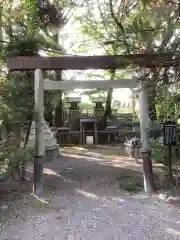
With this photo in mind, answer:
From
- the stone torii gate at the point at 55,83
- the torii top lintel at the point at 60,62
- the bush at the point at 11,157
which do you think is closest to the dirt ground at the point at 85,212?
the stone torii gate at the point at 55,83

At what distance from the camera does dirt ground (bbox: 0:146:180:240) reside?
3928 mm

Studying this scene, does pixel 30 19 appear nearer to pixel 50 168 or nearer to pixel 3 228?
pixel 50 168

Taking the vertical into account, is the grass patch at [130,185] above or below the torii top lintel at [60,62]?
below

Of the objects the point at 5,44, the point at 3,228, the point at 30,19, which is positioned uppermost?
the point at 30,19

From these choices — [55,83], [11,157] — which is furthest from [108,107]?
[11,157]

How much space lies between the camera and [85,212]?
15.6ft

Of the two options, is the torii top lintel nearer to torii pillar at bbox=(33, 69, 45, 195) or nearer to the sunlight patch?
torii pillar at bbox=(33, 69, 45, 195)

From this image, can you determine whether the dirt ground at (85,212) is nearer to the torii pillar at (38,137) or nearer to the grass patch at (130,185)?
the grass patch at (130,185)

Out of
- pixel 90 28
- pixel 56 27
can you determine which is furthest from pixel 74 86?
pixel 90 28

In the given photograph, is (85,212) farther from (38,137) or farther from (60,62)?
(60,62)

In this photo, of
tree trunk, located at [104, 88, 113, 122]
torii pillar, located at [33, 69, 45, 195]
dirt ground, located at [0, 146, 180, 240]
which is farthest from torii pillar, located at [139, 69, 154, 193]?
tree trunk, located at [104, 88, 113, 122]

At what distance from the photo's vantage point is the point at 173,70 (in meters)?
3.65

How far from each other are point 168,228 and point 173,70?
205cm

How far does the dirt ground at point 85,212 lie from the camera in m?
3.93
